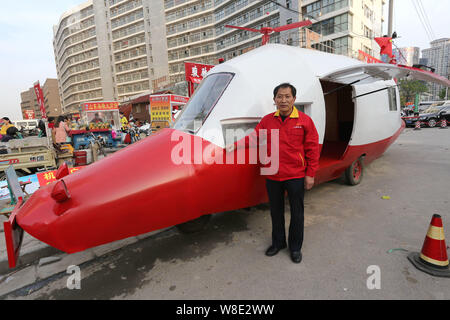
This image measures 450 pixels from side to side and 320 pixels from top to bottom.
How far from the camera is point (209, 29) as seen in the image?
154 ft

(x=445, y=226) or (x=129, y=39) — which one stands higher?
(x=129, y=39)

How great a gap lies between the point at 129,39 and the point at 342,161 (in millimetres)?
64797

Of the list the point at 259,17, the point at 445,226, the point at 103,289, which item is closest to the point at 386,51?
the point at 445,226

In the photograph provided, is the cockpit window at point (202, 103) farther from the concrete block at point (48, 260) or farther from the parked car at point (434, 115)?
the parked car at point (434, 115)

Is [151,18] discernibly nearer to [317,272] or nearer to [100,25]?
[100,25]

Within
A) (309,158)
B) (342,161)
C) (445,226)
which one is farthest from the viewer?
(342,161)

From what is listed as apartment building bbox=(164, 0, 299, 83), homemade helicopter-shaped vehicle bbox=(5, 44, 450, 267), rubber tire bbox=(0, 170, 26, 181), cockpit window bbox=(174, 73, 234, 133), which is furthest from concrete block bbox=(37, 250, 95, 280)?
apartment building bbox=(164, 0, 299, 83)

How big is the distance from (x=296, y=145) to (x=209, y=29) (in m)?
51.3

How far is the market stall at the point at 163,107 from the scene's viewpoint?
42.1 ft

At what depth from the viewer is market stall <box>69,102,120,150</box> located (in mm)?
13555

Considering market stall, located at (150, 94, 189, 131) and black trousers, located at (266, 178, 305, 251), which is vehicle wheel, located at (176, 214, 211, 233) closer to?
black trousers, located at (266, 178, 305, 251)

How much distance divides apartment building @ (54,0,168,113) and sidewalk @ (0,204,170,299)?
46.8 m

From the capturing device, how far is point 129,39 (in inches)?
2235

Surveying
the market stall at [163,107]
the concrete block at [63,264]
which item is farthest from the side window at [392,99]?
the market stall at [163,107]
